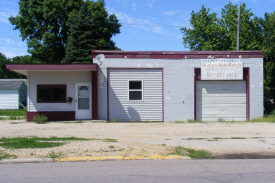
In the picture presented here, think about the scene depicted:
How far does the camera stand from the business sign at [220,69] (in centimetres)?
1658

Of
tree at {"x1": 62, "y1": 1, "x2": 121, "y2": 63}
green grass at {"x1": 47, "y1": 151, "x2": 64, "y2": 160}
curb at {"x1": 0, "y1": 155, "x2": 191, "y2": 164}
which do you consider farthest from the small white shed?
curb at {"x1": 0, "y1": 155, "x2": 191, "y2": 164}

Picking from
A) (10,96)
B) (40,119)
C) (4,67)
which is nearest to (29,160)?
(40,119)

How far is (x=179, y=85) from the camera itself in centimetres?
1666

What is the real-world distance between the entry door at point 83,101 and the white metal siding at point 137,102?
1314 millimetres

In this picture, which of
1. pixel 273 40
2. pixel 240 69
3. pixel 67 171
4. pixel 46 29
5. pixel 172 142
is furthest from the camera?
pixel 46 29

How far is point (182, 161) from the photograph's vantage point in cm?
773

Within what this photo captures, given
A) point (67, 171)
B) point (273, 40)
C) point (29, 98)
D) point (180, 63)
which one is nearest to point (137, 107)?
point (180, 63)

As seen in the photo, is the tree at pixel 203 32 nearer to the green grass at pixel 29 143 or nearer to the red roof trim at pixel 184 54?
the red roof trim at pixel 184 54

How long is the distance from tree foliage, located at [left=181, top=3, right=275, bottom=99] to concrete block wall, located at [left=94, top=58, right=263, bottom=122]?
10703mm

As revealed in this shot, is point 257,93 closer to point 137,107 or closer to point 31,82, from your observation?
point 137,107

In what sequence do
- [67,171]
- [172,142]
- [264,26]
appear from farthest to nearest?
[264,26]
[172,142]
[67,171]

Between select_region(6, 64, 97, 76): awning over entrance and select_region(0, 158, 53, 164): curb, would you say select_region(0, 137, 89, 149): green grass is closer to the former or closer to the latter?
select_region(0, 158, 53, 164): curb

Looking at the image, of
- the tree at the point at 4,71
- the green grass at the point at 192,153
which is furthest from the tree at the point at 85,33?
the tree at the point at 4,71

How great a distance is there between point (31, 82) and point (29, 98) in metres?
0.99
